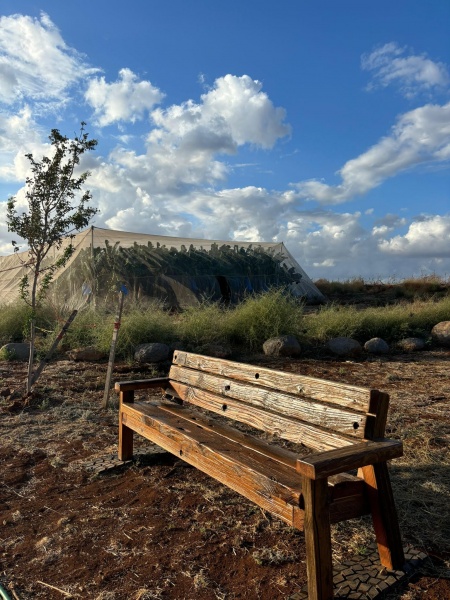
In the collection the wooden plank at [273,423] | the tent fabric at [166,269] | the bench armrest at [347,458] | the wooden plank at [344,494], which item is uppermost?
the tent fabric at [166,269]

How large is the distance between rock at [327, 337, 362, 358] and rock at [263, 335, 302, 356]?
0.68 metres

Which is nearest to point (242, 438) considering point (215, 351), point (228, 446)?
point (228, 446)

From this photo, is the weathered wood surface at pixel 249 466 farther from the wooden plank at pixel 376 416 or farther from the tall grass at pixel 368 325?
the tall grass at pixel 368 325

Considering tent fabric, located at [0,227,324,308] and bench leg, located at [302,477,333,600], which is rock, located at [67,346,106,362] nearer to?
tent fabric, located at [0,227,324,308]

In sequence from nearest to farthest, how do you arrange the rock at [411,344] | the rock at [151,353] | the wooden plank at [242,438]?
the wooden plank at [242,438] < the rock at [151,353] < the rock at [411,344]

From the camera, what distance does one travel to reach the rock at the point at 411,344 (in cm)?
1007

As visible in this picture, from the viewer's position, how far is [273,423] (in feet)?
11.1

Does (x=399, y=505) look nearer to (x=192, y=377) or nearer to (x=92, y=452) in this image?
(x=192, y=377)

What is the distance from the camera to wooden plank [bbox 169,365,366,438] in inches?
113

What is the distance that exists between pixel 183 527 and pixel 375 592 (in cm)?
124

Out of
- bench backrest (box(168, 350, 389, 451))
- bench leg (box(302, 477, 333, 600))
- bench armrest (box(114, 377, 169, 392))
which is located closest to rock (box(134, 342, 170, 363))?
bench armrest (box(114, 377, 169, 392))

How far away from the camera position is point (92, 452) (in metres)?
4.84

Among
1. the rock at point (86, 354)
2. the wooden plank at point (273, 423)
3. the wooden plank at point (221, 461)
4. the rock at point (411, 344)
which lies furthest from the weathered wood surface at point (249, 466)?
the rock at point (411, 344)

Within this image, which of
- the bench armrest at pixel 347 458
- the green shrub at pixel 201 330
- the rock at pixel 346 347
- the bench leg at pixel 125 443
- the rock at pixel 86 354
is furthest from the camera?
the green shrub at pixel 201 330
